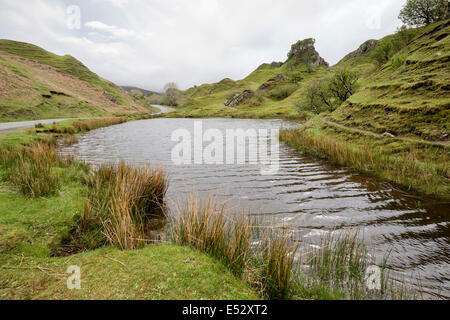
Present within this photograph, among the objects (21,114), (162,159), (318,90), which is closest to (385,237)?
(162,159)

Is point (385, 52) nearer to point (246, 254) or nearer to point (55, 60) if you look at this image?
point (246, 254)

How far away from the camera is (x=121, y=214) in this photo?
14.4ft

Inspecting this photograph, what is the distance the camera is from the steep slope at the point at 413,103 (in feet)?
35.8

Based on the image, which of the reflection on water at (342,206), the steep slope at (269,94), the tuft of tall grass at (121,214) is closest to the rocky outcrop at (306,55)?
the steep slope at (269,94)

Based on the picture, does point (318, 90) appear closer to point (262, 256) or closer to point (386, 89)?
point (386, 89)

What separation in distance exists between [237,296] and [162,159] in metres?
11.4

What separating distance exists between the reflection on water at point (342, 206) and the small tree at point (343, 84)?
25.1m

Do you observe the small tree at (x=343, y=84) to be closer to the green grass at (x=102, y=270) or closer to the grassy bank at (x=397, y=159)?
the grassy bank at (x=397, y=159)

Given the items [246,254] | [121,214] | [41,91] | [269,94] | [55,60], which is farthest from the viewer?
[269,94]

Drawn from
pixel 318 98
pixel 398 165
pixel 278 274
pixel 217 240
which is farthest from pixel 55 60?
pixel 398 165

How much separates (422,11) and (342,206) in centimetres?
6920

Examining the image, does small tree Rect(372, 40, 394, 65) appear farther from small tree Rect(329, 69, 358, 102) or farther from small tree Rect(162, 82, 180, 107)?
small tree Rect(162, 82, 180, 107)

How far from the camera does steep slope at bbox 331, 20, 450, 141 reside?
1091 centimetres

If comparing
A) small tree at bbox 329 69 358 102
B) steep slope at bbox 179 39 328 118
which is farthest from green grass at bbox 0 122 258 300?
steep slope at bbox 179 39 328 118
